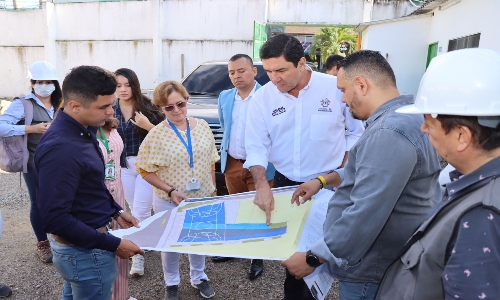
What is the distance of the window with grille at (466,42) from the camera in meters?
7.81

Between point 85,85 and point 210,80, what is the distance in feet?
14.5

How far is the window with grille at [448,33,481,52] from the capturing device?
7.81 metres

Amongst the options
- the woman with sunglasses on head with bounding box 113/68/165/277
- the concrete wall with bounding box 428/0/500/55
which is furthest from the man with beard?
the concrete wall with bounding box 428/0/500/55

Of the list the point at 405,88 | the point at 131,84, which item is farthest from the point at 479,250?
the point at 405,88

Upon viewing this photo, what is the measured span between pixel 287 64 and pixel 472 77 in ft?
4.92

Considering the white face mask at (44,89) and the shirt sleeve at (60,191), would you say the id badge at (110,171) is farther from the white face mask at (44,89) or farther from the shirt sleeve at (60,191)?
the white face mask at (44,89)

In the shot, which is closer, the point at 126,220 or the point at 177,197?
the point at 126,220

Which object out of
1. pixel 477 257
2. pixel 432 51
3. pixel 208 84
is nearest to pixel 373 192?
pixel 477 257

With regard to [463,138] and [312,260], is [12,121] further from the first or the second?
[463,138]

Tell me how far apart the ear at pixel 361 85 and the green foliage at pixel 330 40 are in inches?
936

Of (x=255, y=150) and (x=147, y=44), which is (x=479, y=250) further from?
(x=147, y=44)

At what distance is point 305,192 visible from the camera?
2.14 m

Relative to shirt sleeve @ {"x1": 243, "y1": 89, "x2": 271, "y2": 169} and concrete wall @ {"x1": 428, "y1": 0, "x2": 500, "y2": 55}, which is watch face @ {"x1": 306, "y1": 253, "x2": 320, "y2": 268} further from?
concrete wall @ {"x1": 428, "y1": 0, "x2": 500, "y2": 55}

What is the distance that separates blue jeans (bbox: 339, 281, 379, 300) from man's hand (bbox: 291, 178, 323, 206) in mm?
601
